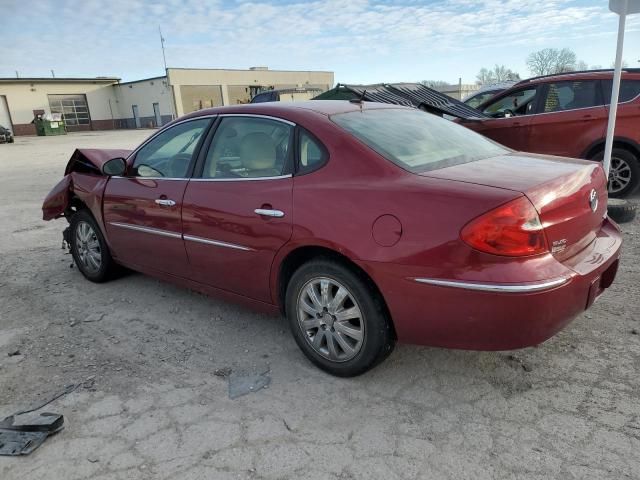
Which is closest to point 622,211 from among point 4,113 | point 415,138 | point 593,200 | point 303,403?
point 593,200

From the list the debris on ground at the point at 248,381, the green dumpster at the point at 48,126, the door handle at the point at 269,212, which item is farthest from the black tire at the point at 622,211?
the green dumpster at the point at 48,126

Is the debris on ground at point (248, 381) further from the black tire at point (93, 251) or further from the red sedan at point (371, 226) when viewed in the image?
the black tire at point (93, 251)

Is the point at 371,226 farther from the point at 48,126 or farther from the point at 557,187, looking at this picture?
the point at 48,126

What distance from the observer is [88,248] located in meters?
4.95

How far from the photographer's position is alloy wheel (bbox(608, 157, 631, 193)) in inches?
267

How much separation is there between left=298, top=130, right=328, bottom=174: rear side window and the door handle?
0.28 meters

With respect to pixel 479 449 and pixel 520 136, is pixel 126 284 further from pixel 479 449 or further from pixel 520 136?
pixel 520 136

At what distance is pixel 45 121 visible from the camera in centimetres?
4459

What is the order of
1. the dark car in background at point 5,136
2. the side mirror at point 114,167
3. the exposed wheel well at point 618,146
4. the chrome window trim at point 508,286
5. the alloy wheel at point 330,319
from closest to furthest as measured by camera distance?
the chrome window trim at point 508,286 → the alloy wheel at point 330,319 → the side mirror at point 114,167 → the exposed wheel well at point 618,146 → the dark car in background at point 5,136

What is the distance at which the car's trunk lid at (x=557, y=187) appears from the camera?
2.45 meters

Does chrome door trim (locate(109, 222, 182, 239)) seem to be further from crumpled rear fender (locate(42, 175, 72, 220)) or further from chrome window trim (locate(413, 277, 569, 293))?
chrome window trim (locate(413, 277, 569, 293))

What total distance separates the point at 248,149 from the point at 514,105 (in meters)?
6.21

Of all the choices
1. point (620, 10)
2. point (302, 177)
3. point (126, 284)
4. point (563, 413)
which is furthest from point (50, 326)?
point (620, 10)

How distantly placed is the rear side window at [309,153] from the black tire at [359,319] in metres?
0.56
